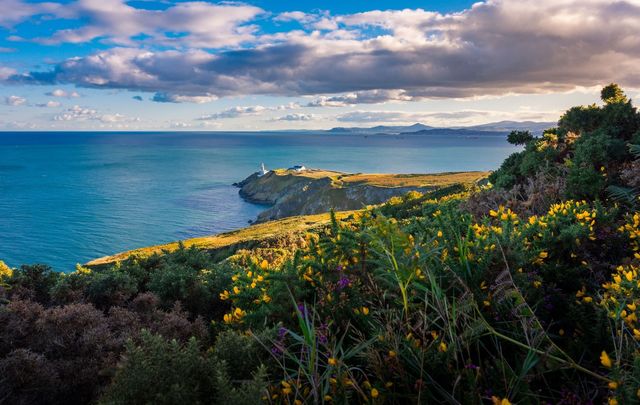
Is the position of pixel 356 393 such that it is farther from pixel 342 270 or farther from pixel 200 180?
pixel 200 180

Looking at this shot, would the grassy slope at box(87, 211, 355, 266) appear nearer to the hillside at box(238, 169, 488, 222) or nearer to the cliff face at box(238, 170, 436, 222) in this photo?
the hillside at box(238, 169, 488, 222)

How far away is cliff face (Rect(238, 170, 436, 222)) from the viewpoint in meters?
88.6

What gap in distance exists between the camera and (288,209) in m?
104

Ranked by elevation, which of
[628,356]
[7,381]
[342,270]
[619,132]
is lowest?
[7,381]

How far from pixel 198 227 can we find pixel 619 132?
85.5 meters

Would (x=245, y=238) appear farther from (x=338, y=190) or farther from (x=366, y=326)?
(x=338, y=190)

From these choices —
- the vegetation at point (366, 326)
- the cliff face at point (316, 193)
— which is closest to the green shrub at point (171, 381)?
the vegetation at point (366, 326)

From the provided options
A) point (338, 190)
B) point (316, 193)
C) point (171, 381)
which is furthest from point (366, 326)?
point (316, 193)

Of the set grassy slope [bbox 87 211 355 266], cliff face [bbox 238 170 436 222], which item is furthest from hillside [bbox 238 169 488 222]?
grassy slope [bbox 87 211 355 266]

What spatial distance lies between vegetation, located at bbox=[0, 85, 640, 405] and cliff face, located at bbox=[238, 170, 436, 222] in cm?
7403

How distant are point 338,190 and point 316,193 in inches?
274

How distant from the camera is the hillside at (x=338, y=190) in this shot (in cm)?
8819

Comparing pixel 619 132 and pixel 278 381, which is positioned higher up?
pixel 619 132

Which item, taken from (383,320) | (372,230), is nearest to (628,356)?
(383,320)
